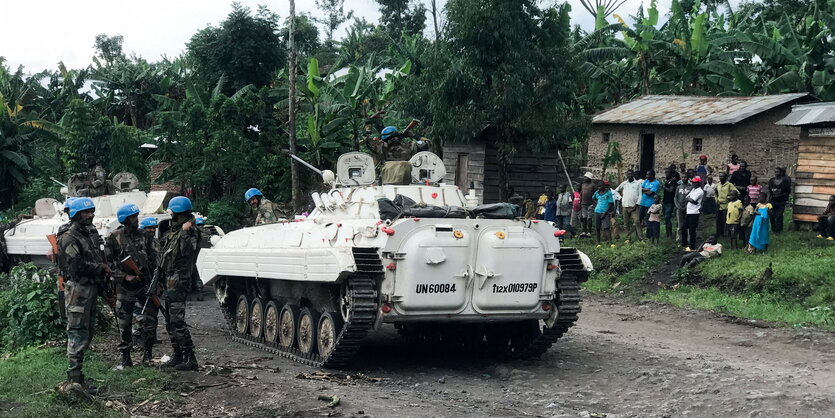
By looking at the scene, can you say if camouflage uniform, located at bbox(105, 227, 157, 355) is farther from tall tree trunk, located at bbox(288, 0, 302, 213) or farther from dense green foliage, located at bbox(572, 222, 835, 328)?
tall tree trunk, located at bbox(288, 0, 302, 213)

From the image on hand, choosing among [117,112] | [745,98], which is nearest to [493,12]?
[745,98]

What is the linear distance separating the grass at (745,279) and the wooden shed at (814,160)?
75 cm

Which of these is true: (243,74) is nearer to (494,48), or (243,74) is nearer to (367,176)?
(494,48)

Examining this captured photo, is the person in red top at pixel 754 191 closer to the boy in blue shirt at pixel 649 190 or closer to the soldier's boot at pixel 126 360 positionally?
the boy in blue shirt at pixel 649 190

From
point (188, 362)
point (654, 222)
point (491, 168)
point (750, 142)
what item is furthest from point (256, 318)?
point (491, 168)

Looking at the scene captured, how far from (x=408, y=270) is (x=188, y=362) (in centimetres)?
265

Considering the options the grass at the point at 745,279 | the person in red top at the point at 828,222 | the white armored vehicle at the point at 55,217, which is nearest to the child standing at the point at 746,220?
the grass at the point at 745,279

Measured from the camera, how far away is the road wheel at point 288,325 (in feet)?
42.5

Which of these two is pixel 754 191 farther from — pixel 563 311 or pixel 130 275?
pixel 130 275

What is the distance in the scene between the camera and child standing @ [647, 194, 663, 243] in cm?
2089

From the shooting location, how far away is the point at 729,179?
21.3 meters

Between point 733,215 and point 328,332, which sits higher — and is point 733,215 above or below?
above

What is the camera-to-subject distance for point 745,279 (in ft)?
57.4

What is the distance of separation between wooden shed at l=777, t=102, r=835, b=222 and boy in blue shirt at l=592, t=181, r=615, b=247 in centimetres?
367
